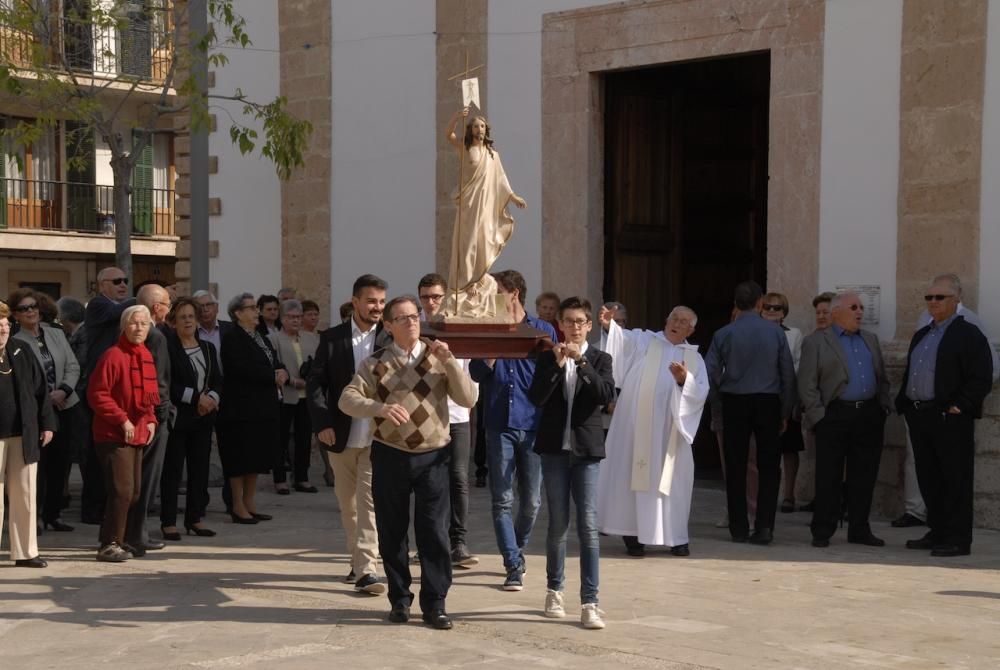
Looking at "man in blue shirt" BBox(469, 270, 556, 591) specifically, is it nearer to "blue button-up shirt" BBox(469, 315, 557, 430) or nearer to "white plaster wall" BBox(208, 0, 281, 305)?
"blue button-up shirt" BBox(469, 315, 557, 430)

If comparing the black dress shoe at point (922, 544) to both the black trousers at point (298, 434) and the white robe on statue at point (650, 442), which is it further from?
the black trousers at point (298, 434)

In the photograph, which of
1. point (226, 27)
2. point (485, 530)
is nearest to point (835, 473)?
point (485, 530)

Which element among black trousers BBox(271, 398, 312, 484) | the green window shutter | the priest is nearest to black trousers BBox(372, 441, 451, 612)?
the priest

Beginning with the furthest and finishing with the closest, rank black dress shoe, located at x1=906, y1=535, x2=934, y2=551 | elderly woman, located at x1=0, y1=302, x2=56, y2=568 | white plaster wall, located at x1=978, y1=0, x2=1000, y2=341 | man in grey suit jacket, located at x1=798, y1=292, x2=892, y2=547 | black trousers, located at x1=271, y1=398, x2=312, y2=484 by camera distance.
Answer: black trousers, located at x1=271, y1=398, x2=312, y2=484, white plaster wall, located at x1=978, y1=0, x2=1000, y2=341, man in grey suit jacket, located at x1=798, y1=292, x2=892, y2=547, black dress shoe, located at x1=906, y1=535, x2=934, y2=551, elderly woman, located at x1=0, y1=302, x2=56, y2=568

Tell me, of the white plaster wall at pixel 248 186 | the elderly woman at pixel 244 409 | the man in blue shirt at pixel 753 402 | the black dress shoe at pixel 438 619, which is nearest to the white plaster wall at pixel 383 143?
the white plaster wall at pixel 248 186

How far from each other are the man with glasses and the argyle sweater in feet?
4.08

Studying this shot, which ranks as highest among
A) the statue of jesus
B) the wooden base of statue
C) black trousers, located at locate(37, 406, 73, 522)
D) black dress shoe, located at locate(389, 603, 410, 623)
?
the statue of jesus

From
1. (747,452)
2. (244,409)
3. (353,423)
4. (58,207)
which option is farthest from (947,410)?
(58,207)

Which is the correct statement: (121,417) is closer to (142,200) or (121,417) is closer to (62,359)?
(62,359)

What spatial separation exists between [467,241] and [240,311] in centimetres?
319

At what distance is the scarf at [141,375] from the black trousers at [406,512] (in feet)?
8.32

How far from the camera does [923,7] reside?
11508 mm

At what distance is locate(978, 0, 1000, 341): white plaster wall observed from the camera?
11.1 metres

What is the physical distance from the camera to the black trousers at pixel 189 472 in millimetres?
10578
